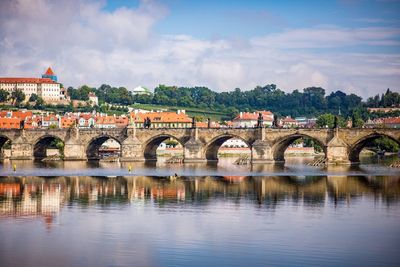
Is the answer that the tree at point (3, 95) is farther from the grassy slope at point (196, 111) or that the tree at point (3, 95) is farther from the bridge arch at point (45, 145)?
the bridge arch at point (45, 145)

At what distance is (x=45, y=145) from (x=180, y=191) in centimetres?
5402

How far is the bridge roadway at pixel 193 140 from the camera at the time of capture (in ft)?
287

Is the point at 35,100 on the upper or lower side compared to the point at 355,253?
upper

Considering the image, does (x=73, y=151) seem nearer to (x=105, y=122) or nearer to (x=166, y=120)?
(x=166, y=120)

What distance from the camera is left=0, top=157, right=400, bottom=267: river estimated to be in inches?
1382

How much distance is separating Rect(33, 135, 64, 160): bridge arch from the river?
102 ft

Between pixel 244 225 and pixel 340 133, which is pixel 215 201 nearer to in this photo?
pixel 244 225

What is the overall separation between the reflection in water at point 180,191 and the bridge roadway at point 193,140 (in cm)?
1579

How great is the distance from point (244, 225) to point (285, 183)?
2426 cm

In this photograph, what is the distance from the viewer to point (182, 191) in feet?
199

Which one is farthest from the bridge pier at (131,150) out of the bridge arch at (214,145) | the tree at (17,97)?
the tree at (17,97)

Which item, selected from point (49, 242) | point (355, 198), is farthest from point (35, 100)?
point (49, 242)

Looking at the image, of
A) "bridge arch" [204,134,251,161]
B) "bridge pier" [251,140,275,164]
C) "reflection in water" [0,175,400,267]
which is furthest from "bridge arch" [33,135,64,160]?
"reflection in water" [0,175,400,267]

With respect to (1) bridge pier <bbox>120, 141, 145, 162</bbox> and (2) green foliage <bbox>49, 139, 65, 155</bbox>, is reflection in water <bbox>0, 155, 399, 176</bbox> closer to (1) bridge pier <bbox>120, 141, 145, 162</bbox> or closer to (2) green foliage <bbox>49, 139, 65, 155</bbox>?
(1) bridge pier <bbox>120, 141, 145, 162</bbox>
